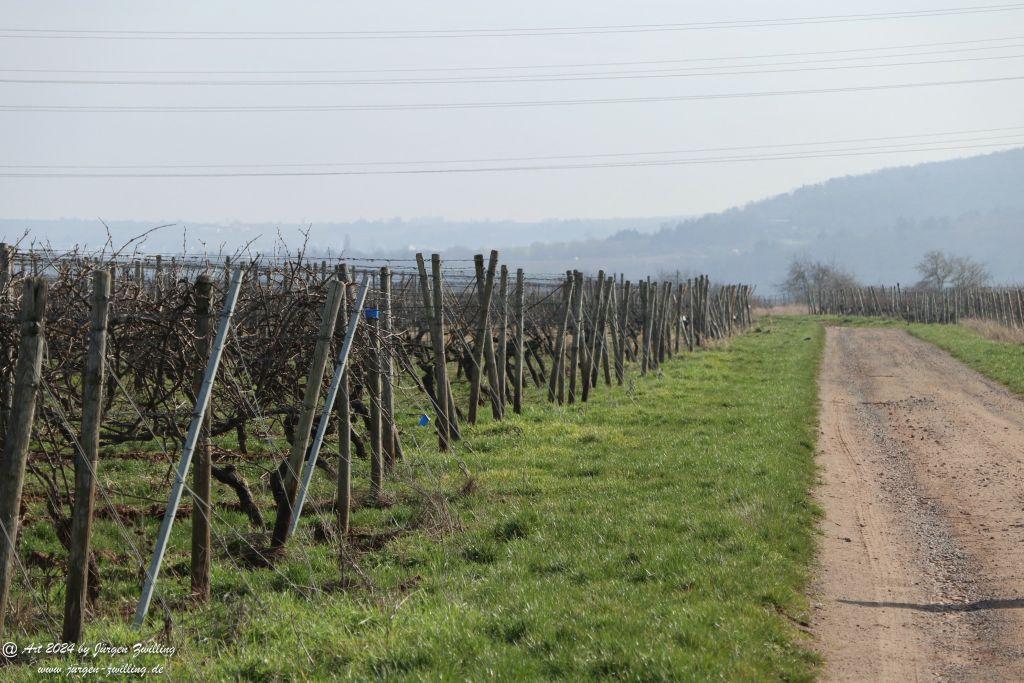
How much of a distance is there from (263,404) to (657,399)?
9.87 meters

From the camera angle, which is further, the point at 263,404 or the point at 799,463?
the point at 799,463

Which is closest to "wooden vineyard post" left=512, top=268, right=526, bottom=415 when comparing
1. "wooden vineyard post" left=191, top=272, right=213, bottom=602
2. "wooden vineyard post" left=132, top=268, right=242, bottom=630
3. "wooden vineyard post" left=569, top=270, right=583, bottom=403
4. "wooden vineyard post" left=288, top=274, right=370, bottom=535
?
"wooden vineyard post" left=569, top=270, right=583, bottom=403

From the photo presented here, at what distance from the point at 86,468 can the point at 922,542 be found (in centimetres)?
652

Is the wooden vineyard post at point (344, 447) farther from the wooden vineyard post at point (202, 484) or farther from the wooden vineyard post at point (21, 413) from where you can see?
the wooden vineyard post at point (21, 413)

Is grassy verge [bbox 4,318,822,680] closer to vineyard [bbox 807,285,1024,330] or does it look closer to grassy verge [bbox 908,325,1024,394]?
grassy verge [bbox 908,325,1024,394]

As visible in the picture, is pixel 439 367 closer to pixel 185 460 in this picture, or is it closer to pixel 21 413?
pixel 185 460

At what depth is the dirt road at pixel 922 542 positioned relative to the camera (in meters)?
5.64

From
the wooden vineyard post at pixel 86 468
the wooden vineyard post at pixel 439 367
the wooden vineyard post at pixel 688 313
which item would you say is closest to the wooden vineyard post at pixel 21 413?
the wooden vineyard post at pixel 86 468

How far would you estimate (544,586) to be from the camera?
21.4ft

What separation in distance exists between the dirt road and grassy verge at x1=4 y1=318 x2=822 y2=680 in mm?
298

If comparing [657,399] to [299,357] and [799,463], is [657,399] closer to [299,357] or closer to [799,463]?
[799,463]

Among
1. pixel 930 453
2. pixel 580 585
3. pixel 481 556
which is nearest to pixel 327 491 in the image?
pixel 481 556

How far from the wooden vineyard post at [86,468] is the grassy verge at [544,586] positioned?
0.22 meters

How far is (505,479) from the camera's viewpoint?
33.9 feet
